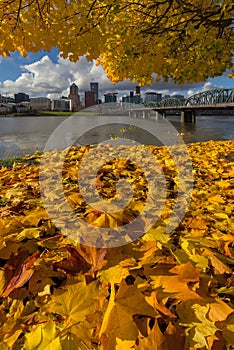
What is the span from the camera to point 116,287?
910 mm

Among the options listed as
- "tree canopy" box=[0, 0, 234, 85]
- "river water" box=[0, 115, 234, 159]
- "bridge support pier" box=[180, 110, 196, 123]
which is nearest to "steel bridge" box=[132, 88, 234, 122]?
"bridge support pier" box=[180, 110, 196, 123]

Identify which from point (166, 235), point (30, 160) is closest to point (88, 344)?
point (166, 235)

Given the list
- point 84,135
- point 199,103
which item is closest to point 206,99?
Result: point 199,103

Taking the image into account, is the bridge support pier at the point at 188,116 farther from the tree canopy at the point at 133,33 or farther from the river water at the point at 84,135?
the tree canopy at the point at 133,33

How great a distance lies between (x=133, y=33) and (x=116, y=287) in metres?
4.32

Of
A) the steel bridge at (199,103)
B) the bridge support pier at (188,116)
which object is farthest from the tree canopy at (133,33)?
the bridge support pier at (188,116)

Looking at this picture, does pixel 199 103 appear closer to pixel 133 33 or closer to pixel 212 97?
pixel 212 97

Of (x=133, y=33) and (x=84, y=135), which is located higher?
(x=133, y=33)

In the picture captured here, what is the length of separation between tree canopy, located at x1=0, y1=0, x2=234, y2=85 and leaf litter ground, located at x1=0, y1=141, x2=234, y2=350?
2624 mm

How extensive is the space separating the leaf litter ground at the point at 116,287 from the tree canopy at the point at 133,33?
8.61 ft

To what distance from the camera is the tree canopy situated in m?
3.17

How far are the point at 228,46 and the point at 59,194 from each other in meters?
4.86

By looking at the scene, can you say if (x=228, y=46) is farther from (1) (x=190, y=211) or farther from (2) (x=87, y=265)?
(2) (x=87, y=265)

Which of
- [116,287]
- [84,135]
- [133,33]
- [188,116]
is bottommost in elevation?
[116,287]
